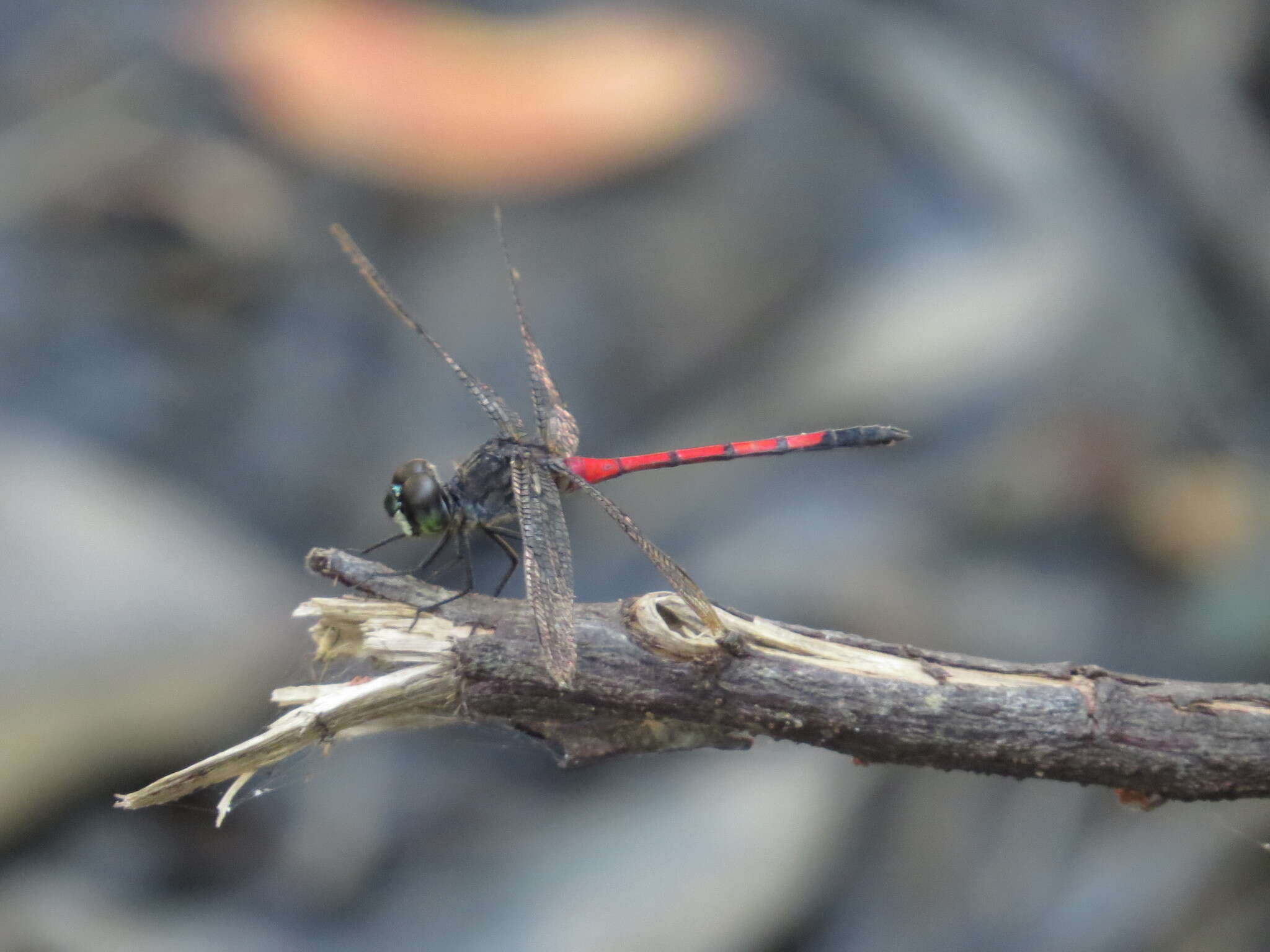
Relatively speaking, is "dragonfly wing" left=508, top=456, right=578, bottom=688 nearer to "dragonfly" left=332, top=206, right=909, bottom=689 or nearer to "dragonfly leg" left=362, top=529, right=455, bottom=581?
"dragonfly" left=332, top=206, right=909, bottom=689

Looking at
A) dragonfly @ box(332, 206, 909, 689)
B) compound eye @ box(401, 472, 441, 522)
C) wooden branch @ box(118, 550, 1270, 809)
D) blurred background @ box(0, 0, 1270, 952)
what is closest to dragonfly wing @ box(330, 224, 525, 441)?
dragonfly @ box(332, 206, 909, 689)

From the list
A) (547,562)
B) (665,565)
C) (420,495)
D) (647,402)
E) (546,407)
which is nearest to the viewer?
(665,565)

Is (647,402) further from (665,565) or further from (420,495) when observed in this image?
(665,565)

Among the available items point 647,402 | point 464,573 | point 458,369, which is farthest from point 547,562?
point 647,402

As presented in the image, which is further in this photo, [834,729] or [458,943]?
[458,943]

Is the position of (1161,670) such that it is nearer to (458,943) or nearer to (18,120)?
(458,943)

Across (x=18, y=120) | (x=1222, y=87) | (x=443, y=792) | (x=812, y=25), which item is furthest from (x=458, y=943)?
(x=1222, y=87)
